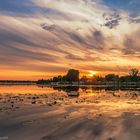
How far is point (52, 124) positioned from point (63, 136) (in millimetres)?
3455

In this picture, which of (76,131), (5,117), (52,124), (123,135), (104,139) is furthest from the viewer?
(5,117)

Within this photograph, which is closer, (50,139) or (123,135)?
(50,139)

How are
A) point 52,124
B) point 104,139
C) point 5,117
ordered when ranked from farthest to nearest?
point 5,117
point 52,124
point 104,139

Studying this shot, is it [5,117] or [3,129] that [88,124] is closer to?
[3,129]

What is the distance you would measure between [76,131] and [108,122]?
3520mm

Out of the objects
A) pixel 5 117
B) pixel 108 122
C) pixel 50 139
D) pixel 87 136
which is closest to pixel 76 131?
pixel 87 136

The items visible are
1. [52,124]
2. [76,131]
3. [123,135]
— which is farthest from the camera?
[52,124]

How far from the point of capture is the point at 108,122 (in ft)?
58.0

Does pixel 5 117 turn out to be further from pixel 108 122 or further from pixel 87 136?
pixel 87 136

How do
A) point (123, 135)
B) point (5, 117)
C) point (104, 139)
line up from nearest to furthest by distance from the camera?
1. point (104, 139)
2. point (123, 135)
3. point (5, 117)

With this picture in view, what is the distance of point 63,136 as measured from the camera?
13477 mm

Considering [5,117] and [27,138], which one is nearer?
[27,138]

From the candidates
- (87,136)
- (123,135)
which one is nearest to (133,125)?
(123,135)

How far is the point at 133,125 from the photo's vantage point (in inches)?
665
